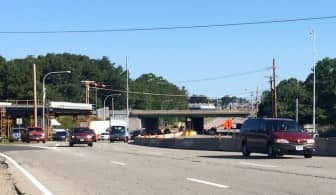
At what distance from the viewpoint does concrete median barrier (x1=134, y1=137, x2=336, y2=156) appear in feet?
111

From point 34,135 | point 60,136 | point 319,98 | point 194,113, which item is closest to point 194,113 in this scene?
point 194,113

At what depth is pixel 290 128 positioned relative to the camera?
29.5m

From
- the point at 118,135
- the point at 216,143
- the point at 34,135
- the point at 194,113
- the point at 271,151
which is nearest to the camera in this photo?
the point at 271,151

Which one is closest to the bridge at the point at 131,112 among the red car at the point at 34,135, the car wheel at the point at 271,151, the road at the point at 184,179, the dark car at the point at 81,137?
the red car at the point at 34,135

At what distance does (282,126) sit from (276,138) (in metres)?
1.14

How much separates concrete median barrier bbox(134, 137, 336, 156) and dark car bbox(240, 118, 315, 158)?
432 centimetres

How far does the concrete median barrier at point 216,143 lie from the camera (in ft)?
111

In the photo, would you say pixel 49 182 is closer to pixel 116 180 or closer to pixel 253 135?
pixel 116 180

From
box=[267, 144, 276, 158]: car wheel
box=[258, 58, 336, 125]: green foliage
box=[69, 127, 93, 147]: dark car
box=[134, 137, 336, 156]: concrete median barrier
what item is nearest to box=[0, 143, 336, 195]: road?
box=[267, 144, 276, 158]: car wheel

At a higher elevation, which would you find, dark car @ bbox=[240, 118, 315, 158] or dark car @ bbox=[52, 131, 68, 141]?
dark car @ bbox=[240, 118, 315, 158]

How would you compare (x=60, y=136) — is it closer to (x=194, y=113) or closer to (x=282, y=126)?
(x=282, y=126)

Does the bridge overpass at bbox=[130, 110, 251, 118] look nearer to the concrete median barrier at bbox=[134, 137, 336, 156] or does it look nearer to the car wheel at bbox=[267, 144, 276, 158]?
the concrete median barrier at bbox=[134, 137, 336, 156]

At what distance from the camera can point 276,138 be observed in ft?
93.6

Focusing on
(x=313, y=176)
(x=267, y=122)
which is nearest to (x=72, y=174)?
(x=313, y=176)
